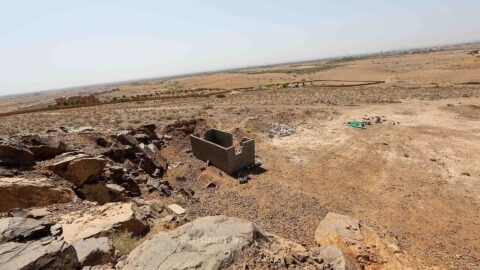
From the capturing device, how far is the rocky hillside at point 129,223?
5.59 metres

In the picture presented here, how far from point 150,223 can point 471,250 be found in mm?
10472

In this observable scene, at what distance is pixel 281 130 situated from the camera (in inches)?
968

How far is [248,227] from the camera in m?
6.39

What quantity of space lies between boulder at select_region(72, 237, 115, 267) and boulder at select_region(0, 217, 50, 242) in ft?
2.60

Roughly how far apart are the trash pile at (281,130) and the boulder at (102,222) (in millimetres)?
16189

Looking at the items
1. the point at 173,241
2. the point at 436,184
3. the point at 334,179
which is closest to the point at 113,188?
the point at 173,241

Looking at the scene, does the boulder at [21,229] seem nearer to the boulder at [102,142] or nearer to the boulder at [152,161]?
the boulder at [152,161]

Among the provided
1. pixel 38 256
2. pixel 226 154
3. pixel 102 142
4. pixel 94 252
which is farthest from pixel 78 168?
pixel 226 154

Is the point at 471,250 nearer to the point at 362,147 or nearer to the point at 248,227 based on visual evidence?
the point at 248,227

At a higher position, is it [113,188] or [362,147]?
[113,188]

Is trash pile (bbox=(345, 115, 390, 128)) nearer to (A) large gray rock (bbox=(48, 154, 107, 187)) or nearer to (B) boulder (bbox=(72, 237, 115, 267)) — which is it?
(A) large gray rock (bbox=(48, 154, 107, 187))

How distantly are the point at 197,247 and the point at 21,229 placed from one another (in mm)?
3644

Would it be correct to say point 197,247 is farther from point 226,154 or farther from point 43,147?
point 226,154

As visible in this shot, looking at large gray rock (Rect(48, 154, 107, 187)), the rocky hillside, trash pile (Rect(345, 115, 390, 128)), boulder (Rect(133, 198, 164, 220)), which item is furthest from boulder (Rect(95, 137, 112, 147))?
trash pile (Rect(345, 115, 390, 128))
